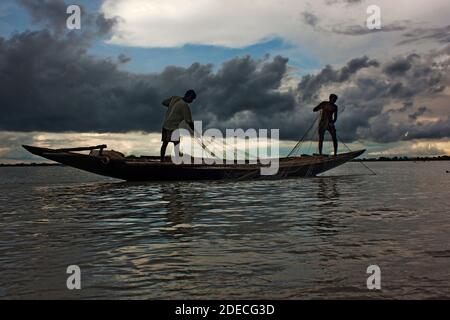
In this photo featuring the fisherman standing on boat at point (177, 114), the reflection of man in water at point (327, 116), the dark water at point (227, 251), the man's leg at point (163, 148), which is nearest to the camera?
the dark water at point (227, 251)

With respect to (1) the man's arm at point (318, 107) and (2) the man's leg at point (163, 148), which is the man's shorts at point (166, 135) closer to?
(2) the man's leg at point (163, 148)

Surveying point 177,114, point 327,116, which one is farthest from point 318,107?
point 177,114

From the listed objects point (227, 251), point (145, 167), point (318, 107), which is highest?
point (318, 107)

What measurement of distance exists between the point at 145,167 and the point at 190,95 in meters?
3.70

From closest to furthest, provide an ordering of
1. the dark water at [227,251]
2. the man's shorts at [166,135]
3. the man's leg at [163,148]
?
the dark water at [227,251] < the man's shorts at [166,135] < the man's leg at [163,148]

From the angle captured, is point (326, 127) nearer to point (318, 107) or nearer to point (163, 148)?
point (318, 107)

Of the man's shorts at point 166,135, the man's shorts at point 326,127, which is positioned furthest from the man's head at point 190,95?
the man's shorts at point 326,127

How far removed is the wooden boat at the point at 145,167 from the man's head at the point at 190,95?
287 centimetres

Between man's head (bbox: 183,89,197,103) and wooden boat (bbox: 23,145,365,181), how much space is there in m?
2.87

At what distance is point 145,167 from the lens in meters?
19.2

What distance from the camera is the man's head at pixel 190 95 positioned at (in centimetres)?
1850
